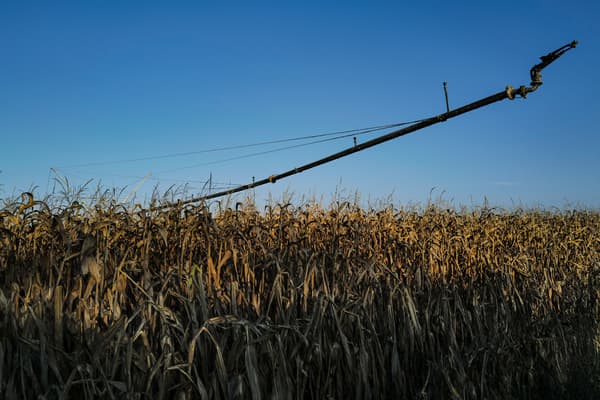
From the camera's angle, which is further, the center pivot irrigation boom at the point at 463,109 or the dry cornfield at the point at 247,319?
the center pivot irrigation boom at the point at 463,109

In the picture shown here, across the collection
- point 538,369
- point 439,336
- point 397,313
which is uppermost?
point 397,313

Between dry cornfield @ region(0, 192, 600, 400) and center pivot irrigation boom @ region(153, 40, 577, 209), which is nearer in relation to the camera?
dry cornfield @ region(0, 192, 600, 400)

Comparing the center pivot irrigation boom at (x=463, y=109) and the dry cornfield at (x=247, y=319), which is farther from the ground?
the center pivot irrigation boom at (x=463, y=109)

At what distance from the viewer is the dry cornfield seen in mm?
2734

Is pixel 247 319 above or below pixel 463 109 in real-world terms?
below

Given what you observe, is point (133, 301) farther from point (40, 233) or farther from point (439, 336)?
point (439, 336)

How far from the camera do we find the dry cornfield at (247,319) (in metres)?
2.73

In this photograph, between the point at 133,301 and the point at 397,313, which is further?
the point at 397,313

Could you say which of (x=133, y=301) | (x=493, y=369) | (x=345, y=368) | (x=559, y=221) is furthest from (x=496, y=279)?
(x=559, y=221)

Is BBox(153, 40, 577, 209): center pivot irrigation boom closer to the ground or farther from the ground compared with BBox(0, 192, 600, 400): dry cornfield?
farther from the ground

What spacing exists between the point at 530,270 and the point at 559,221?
21.1ft

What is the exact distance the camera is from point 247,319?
3.37m

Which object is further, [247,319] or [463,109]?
[463,109]

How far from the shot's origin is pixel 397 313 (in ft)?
13.8
